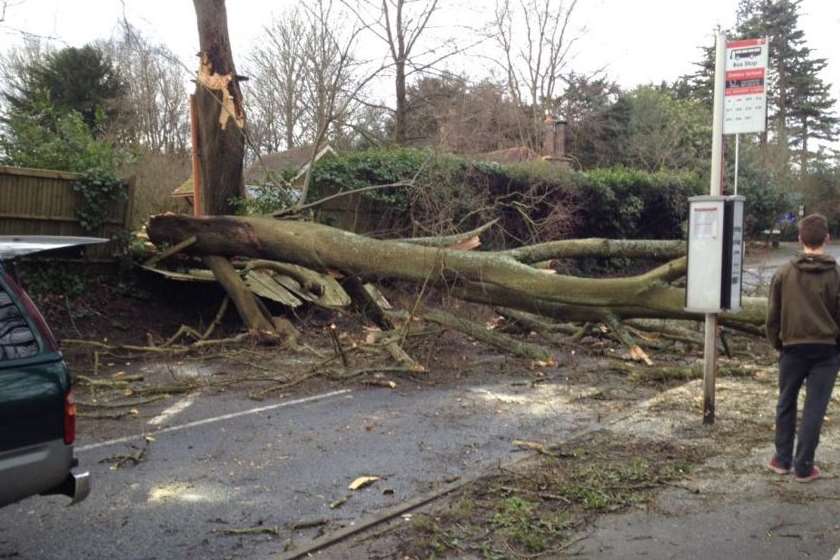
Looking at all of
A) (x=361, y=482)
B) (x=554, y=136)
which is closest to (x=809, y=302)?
(x=361, y=482)

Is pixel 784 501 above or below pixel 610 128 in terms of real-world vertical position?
below

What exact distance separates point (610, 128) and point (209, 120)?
29.1 meters

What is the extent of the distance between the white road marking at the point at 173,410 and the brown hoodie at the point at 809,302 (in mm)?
5015

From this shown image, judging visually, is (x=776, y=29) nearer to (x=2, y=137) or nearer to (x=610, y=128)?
(x=610, y=128)

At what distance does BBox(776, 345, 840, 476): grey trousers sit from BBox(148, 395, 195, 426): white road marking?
16.2 ft

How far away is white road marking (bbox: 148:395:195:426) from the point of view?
695cm

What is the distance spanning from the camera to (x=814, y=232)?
5.02 m

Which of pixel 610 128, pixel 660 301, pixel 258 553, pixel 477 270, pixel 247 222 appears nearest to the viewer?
pixel 258 553

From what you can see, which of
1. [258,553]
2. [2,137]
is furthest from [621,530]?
Answer: [2,137]

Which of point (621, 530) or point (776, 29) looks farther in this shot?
point (776, 29)

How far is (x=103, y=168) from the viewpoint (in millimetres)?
12438

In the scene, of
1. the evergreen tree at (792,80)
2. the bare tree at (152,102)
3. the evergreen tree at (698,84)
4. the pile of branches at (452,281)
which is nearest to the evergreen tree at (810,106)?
the evergreen tree at (792,80)

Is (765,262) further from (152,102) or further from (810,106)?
(810,106)

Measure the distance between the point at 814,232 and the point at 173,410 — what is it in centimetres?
553
